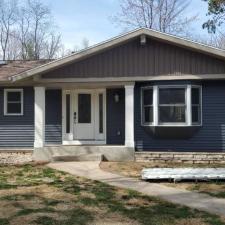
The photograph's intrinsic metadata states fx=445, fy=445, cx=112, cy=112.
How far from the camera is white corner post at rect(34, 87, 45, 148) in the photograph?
15.3 metres

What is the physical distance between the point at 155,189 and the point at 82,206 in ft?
7.44

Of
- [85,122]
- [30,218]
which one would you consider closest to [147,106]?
[85,122]

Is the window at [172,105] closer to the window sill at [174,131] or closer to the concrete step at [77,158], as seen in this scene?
the window sill at [174,131]

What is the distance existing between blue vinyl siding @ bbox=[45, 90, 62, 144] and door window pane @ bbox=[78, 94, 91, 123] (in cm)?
74

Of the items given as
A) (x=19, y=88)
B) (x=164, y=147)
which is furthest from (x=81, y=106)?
(x=164, y=147)

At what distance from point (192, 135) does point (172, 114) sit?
0.98 m

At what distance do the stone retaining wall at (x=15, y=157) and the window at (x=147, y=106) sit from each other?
4200 millimetres

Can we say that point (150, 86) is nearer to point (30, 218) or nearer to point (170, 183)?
point (170, 183)

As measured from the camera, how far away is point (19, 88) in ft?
55.0

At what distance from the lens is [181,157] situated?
1457 centimetres

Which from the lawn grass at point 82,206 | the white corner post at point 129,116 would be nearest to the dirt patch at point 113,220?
the lawn grass at point 82,206

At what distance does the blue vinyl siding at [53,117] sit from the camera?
16531 millimetres

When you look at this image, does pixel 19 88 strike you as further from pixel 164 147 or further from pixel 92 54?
pixel 164 147

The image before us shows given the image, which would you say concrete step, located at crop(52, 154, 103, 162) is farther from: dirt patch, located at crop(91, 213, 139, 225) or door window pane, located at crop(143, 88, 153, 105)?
dirt patch, located at crop(91, 213, 139, 225)
